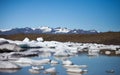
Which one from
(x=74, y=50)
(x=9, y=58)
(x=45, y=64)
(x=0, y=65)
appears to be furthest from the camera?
(x=74, y=50)

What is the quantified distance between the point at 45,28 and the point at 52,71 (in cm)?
12844

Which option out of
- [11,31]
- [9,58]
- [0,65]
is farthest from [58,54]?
[11,31]

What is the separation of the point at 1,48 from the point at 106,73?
4.98 m

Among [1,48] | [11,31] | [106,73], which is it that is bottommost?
[106,73]

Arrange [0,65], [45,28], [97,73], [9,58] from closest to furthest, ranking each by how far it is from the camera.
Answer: [97,73]
[0,65]
[9,58]
[45,28]

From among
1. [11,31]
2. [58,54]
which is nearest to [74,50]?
[58,54]

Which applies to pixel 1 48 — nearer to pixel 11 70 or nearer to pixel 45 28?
pixel 11 70

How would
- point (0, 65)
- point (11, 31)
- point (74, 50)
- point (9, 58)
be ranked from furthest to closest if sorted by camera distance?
1. point (11, 31)
2. point (74, 50)
3. point (9, 58)
4. point (0, 65)

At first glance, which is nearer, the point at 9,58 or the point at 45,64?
the point at 45,64

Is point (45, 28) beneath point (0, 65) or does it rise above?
above

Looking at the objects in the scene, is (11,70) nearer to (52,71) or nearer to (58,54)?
(52,71)

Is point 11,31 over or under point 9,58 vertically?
over

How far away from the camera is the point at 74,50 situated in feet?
37.7

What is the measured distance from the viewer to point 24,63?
276 inches
